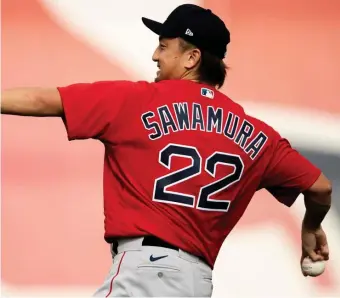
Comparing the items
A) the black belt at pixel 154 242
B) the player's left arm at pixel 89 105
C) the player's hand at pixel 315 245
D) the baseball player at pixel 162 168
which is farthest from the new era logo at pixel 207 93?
the player's hand at pixel 315 245

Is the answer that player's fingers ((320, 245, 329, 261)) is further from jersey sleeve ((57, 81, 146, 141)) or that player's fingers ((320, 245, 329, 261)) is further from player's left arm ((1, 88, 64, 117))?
player's left arm ((1, 88, 64, 117))

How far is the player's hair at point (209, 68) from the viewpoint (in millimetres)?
1540

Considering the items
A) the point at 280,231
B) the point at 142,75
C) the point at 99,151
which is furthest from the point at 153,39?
the point at 280,231

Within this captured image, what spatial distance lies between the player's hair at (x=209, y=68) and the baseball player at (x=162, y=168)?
5 cm

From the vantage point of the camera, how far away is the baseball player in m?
1.39

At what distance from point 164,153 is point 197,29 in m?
0.28

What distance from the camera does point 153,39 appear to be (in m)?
Answer: 2.49

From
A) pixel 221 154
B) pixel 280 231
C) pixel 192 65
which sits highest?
pixel 192 65

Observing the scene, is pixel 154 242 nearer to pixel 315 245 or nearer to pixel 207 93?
pixel 207 93

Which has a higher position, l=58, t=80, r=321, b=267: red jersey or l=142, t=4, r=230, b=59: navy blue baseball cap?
l=142, t=4, r=230, b=59: navy blue baseball cap

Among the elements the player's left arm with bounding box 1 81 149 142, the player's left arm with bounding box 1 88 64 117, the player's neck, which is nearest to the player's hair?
the player's neck

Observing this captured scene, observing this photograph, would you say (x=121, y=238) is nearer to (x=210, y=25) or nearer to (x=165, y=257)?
(x=165, y=257)

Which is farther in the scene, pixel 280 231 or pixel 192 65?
pixel 280 231

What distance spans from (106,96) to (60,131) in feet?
3.48
